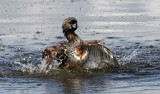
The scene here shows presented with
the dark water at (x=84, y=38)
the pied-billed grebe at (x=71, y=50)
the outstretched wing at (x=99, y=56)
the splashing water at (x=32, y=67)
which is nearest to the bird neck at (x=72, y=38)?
the pied-billed grebe at (x=71, y=50)

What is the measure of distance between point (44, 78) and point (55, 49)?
78 cm

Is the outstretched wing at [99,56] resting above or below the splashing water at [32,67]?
above

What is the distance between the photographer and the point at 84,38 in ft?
49.2

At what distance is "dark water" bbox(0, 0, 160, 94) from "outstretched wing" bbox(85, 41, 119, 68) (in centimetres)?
23

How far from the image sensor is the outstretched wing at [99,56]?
10742mm

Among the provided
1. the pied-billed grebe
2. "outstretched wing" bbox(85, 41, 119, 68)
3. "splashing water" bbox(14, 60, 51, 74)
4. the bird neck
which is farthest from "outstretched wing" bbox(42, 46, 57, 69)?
"outstretched wing" bbox(85, 41, 119, 68)

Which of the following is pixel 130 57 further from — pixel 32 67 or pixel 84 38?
pixel 84 38

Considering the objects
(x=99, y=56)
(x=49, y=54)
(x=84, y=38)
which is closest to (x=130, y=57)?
(x=99, y=56)

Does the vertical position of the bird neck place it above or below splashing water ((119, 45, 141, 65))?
above

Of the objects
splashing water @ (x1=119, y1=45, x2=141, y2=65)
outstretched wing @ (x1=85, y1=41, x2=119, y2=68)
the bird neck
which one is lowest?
splashing water @ (x1=119, y1=45, x2=141, y2=65)

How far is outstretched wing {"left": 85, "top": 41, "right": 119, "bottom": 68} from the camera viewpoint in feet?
35.2

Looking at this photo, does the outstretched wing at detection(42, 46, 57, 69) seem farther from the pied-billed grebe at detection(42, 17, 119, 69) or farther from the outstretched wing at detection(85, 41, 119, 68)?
the outstretched wing at detection(85, 41, 119, 68)

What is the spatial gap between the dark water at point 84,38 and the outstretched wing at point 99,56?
0.77ft

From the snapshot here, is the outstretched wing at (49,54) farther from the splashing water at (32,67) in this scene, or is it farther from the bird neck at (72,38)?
the bird neck at (72,38)
